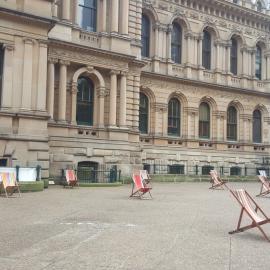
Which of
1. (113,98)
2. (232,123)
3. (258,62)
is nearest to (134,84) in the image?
(113,98)

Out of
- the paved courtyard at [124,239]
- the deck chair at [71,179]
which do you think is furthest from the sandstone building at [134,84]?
the paved courtyard at [124,239]

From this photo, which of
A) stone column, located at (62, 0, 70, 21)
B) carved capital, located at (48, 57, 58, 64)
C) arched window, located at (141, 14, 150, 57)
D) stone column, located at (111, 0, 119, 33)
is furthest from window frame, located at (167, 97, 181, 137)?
carved capital, located at (48, 57, 58, 64)

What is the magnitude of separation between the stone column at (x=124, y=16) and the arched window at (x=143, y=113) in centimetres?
608

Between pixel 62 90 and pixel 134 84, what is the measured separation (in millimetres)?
5357

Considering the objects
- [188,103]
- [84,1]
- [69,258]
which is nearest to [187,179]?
[188,103]

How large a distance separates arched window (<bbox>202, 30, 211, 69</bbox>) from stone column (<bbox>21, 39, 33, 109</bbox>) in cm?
1879

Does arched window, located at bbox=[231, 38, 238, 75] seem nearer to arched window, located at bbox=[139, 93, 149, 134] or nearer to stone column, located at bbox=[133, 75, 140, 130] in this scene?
arched window, located at bbox=[139, 93, 149, 134]

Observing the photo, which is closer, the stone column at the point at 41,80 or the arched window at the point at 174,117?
the stone column at the point at 41,80

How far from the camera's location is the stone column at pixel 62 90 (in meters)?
25.7

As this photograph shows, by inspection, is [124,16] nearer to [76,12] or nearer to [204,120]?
[76,12]

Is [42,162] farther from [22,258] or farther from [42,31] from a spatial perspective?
[22,258]

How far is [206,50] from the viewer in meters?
37.2

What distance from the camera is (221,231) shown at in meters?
9.85

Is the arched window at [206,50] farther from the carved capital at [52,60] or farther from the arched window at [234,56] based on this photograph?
the carved capital at [52,60]
